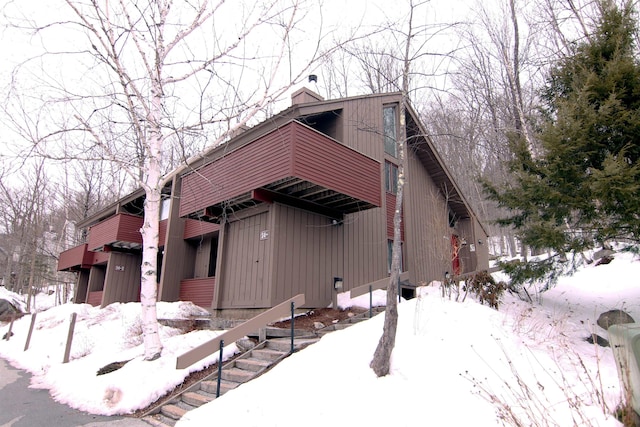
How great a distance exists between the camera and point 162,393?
271 inches

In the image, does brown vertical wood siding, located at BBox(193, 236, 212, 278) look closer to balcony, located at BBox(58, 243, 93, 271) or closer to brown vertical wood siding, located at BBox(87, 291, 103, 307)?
brown vertical wood siding, located at BBox(87, 291, 103, 307)

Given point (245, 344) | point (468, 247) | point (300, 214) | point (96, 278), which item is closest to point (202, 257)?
point (300, 214)

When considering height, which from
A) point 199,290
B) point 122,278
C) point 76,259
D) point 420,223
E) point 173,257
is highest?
point 420,223

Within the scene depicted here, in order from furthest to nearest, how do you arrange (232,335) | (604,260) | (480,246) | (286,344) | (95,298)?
(95,298) < (480,246) < (604,260) < (286,344) < (232,335)

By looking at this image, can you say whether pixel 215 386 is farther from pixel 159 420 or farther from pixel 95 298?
pixel 95 298

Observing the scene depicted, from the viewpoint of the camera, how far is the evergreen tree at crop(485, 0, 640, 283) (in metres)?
6.60

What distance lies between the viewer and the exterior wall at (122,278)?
17.4 m

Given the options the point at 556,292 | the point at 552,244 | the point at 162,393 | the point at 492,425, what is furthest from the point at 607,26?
the point at 162,393

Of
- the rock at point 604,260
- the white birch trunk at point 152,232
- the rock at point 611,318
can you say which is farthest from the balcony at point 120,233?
the rock at point 604,260

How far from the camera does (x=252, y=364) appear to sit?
269 inches

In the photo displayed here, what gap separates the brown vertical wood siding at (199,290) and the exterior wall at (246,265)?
169cm

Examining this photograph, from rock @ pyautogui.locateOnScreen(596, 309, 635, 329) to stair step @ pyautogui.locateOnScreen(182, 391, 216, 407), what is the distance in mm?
7074

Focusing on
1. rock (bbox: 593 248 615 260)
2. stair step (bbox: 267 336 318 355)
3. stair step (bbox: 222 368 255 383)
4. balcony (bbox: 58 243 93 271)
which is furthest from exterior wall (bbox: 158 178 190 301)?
rock (bbox: 593 248 615 260)

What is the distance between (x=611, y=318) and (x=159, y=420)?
8.17 meters
